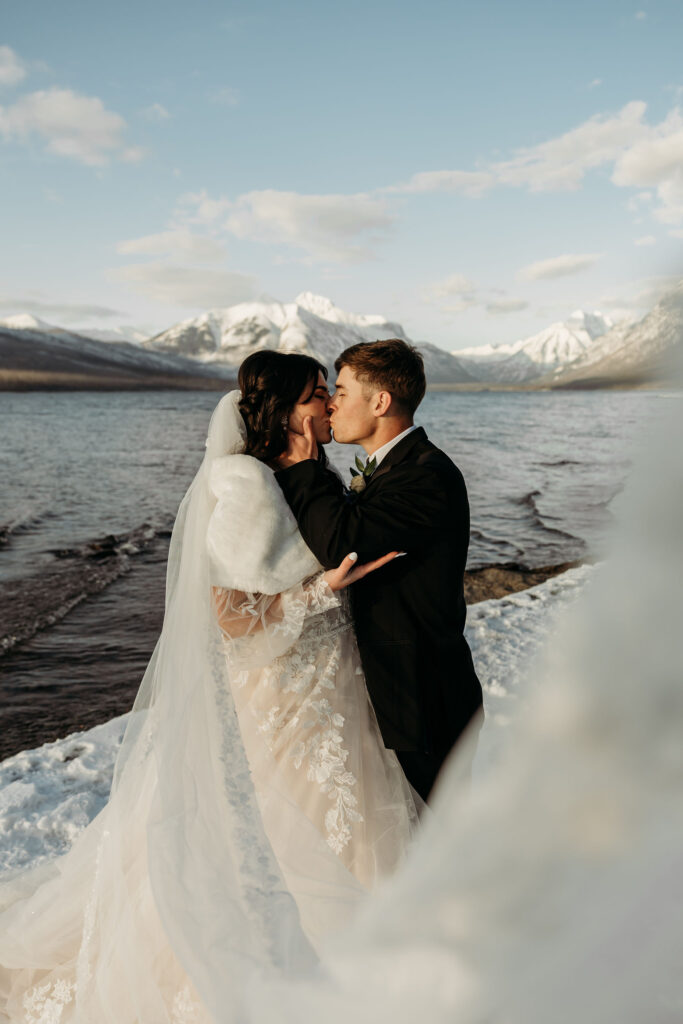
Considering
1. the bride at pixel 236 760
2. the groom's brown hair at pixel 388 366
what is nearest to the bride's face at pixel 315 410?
the bride at pixel 236 760

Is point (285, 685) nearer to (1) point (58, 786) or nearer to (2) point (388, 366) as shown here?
(2) point (388, 366)

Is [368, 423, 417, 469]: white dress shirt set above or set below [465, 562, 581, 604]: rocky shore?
above

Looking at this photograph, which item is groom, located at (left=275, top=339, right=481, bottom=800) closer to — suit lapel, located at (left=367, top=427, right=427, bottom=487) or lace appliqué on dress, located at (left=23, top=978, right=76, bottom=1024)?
suit lapel, located at (left=367, top=427, right=427, bottom=487)

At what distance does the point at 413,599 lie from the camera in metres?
2.78

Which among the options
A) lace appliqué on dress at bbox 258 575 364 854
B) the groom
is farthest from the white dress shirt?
lace appliqué on dress at bbox 258 575 364 854

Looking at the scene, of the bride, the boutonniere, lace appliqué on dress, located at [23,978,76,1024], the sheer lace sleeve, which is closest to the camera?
the bride

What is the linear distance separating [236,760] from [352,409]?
4.80 feet

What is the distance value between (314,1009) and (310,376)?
8.63 ft

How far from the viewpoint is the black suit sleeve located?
2.53m

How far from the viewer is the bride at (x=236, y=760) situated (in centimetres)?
246

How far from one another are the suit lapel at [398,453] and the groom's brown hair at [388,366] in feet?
0.43

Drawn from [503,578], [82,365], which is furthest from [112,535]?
[82,365]

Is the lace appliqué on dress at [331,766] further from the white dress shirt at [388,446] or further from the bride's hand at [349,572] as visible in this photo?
the white dress shirt at [388,446]

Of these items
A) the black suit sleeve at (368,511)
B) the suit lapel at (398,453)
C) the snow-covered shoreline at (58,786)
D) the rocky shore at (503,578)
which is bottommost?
the rocky shore at (503,578)
